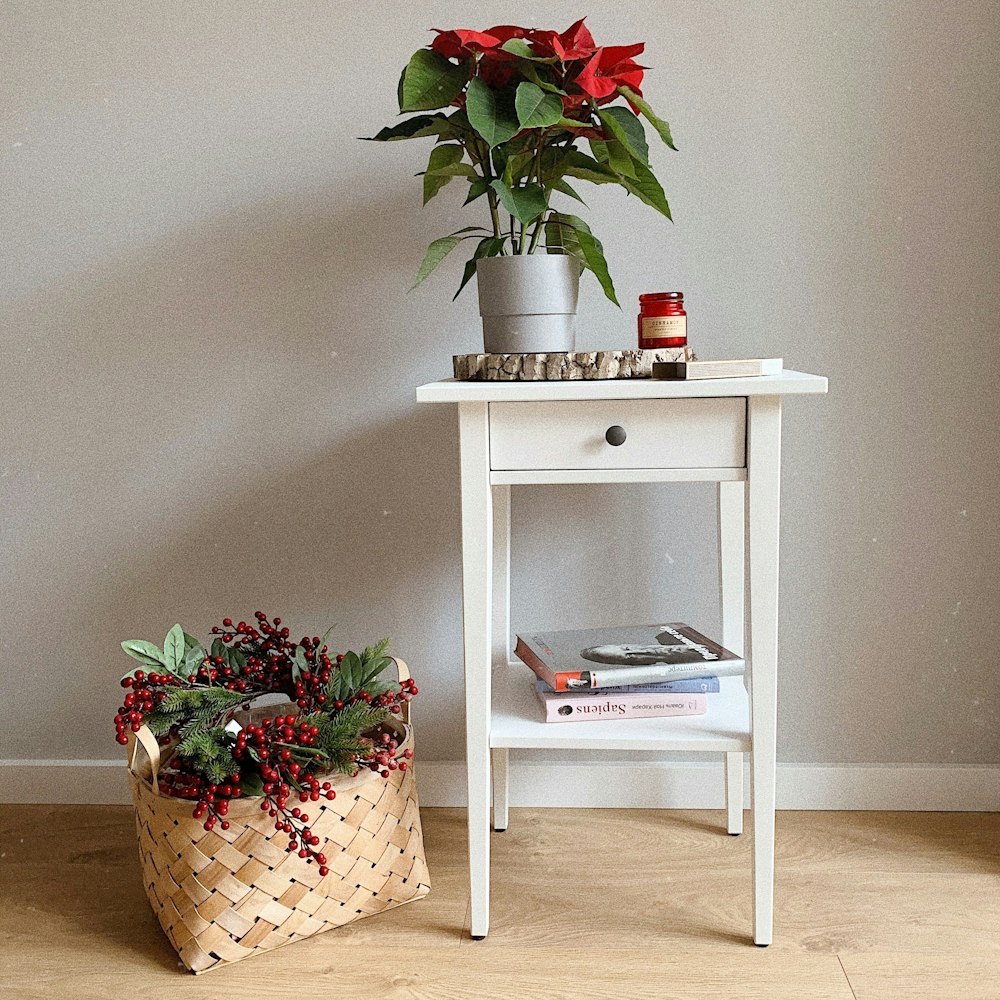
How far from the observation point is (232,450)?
1595mm

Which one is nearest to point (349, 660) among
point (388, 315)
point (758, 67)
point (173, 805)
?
point (173, 805)

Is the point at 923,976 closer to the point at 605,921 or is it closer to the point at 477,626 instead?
the point at 605,921

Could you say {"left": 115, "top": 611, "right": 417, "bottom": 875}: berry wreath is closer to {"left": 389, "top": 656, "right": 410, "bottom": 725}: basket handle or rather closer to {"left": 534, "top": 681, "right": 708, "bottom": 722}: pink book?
{"left": 389, "top": 656, "right": 410, "bottom": 725}: basket handle

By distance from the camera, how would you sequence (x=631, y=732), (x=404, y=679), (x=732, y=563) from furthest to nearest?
(x=732, y=563), (x=404, y=679), (x=631, y=732)

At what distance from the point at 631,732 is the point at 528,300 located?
1.72ft

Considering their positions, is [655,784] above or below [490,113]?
below

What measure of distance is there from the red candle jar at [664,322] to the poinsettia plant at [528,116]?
0.08 m

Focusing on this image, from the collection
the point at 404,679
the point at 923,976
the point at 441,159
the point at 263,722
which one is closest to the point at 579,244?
the point at 441,159

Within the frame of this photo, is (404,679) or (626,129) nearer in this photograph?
(626,129)

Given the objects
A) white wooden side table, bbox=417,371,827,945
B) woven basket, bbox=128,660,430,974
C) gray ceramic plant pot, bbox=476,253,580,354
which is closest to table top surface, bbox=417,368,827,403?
white wooden side table, bbox=417,371,827,945

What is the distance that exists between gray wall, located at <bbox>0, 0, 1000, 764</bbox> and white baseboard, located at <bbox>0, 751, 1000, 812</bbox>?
33mm

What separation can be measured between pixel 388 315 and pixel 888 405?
0.74m

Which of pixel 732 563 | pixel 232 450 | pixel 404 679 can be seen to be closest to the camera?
pixel 404 679

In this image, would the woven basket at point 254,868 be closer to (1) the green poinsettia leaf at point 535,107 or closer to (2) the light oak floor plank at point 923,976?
(2) the light oak floor plank at point 923,976
